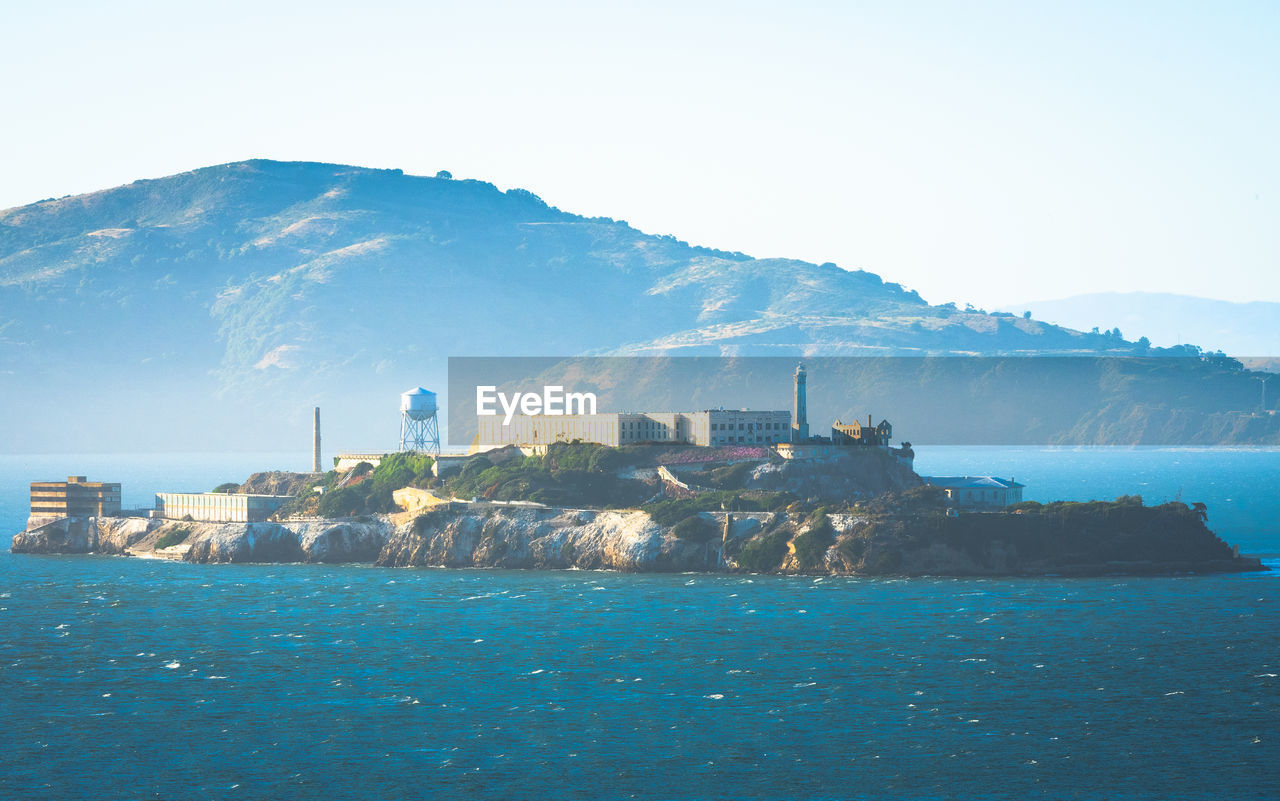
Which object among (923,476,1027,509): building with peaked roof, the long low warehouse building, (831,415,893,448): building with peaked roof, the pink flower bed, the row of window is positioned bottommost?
the long low warehouse building

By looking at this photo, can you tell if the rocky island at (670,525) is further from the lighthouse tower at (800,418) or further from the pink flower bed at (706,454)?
the lighthouse tower at (800,418)

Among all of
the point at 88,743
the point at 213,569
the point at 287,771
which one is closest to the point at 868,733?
the point at 287,771

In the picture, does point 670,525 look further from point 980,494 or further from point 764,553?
point 980,494

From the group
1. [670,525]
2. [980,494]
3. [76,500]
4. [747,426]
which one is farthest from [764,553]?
[76,500]

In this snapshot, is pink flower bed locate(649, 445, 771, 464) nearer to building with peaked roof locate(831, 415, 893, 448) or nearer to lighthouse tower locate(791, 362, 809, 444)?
lighthouse tower locate(791, 362, 809, 444)

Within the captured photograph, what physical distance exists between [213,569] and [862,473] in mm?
72209

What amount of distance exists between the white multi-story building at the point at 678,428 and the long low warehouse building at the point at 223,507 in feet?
105

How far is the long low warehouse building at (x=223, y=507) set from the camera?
17662 cm

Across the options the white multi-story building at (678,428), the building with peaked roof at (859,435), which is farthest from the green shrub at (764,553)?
the building with peaked roof at (859,435)

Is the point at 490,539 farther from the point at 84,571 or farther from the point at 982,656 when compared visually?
the point at 982,656

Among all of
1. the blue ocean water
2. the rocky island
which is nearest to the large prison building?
the rocky island

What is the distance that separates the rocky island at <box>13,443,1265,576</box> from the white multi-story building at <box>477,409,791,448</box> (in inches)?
262

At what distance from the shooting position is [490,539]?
156m

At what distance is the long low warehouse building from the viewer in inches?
6954
